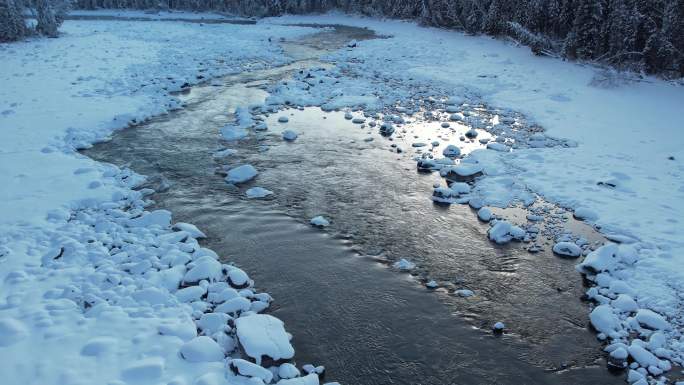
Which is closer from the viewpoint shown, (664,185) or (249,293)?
(249,293)

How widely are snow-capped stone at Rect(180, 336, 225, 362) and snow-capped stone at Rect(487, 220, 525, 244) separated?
13.4 feet

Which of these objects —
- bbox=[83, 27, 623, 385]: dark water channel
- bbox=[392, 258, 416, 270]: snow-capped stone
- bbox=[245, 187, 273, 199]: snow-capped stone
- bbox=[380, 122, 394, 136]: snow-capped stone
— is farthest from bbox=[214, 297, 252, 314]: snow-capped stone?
bbox=[380, 122, 394, 136]: snow-capped stone

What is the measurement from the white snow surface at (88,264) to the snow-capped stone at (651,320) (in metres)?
4.19

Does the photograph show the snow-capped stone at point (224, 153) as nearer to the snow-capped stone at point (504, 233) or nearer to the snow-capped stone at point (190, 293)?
the snow-capped stone at point (190, 293)

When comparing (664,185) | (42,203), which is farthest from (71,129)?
(664,185)

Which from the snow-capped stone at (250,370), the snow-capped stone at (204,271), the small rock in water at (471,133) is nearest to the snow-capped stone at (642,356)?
the snow-capped stone at (250,370)

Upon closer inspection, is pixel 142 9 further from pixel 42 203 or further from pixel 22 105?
pixel 42 203

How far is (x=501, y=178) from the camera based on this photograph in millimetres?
8734

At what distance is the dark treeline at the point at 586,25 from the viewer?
13234mm

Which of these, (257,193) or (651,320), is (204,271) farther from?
(651,320)

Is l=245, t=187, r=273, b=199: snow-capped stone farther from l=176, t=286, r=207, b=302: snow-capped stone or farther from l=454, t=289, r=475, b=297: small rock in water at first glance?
l=454, t=289, r=475, b=297: small rock in water

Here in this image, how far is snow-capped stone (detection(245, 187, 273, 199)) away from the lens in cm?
820

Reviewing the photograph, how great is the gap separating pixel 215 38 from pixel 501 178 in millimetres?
17795

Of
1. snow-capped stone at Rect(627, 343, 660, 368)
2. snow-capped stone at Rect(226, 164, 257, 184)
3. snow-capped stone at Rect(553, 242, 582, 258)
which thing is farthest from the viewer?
snow-capped stone at Rect(226, 164, 257, 184)
